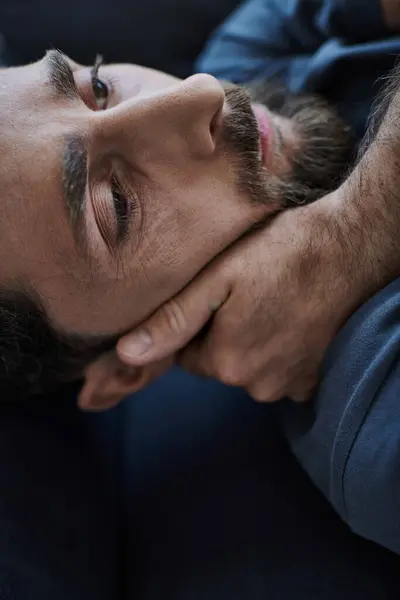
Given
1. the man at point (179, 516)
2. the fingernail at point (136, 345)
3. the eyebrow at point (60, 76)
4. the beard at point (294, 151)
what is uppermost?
the eyebrow at point (60, 76)

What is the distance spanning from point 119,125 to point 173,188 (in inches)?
3.6

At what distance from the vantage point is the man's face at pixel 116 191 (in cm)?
67

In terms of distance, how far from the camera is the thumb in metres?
0.73

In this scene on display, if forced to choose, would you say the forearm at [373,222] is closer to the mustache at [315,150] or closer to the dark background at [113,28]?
the mustache at [315,150]

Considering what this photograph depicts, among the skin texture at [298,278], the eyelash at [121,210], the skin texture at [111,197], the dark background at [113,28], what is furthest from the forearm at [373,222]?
the dark background at [113,28]

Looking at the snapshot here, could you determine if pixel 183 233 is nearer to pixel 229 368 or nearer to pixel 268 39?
pixel 229 368

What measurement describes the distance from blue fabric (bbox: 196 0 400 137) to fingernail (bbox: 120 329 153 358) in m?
0.44

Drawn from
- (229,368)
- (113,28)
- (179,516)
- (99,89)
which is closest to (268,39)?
(113,28)

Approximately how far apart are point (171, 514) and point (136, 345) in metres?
0.30

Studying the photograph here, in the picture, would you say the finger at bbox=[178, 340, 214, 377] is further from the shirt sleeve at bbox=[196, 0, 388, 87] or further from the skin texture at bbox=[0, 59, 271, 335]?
the shirt sleeve at bbox=[196, 0, 388, 87]

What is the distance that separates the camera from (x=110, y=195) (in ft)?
2.30

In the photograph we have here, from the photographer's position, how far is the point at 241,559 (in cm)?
83

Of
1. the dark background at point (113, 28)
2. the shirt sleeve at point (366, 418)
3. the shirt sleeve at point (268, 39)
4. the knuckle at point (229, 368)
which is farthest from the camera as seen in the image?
the dark background at point (113, 28)

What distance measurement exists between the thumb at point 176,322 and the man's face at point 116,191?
0.06ft
